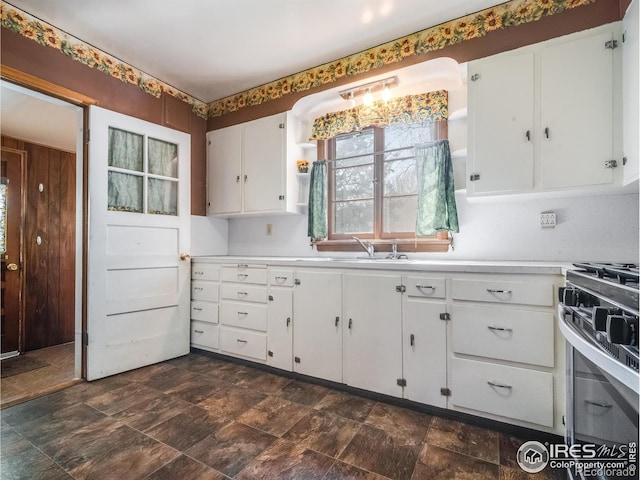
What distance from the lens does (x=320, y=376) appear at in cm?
229

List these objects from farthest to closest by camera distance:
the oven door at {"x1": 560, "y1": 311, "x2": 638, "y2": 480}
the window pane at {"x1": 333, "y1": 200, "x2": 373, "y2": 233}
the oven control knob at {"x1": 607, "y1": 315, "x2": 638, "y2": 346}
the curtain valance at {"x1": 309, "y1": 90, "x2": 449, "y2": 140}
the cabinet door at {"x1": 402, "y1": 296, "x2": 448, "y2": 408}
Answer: the window pane at {"x1": 333, "y1": 200, "x2": 373, "y2": 233}, the curtain valance at {"x1": 309, "y1": 90, "x2": 449, "y2": 140}, the cabinet door at {"x1": 402, "y1": 296, "x2": 448, "y2": 408}, the oven door at {"x1": 560, "y1": 311, "x2": 638, "y2": 480}, the oven control knob at {"x1": 607, "y1": 315, "x2": 638, "y2": 346}

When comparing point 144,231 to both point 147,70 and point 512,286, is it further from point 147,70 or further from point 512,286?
point 512,286

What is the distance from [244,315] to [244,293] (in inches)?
7.6

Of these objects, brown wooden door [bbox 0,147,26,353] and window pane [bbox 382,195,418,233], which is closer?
window pane [bbox 382,195,418,233]

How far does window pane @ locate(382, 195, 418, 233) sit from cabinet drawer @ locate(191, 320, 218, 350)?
186cm

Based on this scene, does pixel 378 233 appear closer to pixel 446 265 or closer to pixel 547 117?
pixel 446 265

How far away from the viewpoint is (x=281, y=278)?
8.20 feet

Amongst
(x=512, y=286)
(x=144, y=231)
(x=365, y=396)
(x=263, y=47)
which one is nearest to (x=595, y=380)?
(x=512, y=286)

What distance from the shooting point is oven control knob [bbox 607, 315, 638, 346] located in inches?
26.3

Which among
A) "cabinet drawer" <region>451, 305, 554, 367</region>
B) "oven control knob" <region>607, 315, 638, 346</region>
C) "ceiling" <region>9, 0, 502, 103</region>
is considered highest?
"ceiling" <region>9, 0, 502, 103</region>

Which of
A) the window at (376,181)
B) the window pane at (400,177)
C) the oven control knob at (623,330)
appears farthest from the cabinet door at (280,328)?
the oven control knob at (623,330)

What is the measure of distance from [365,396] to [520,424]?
910 millimetres

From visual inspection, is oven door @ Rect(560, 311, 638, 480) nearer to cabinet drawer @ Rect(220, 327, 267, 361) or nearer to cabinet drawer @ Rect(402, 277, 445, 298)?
cabinet drawer @ Rect(402, 277, 445, 298)

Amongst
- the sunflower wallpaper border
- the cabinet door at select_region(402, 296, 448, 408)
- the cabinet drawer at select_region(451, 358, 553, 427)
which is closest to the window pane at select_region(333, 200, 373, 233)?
the cabinet door at select_region(402, 296, 448, 408)
